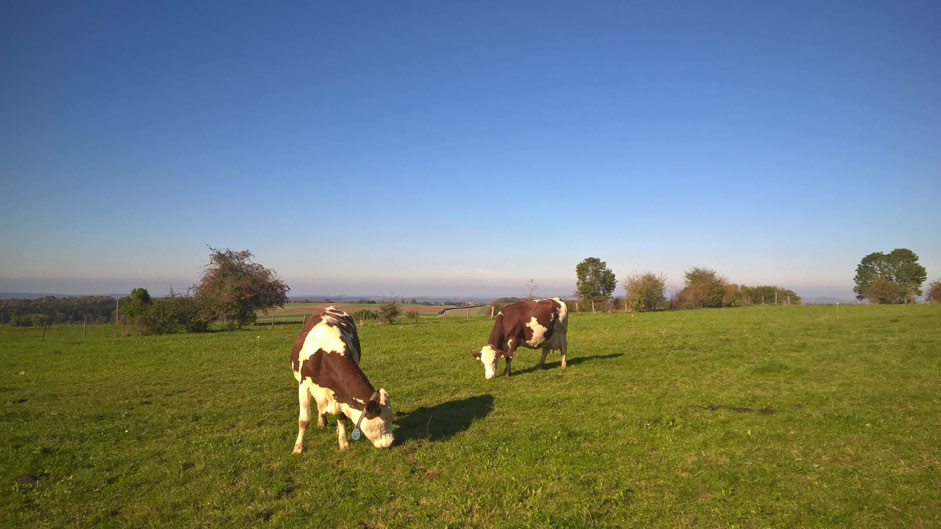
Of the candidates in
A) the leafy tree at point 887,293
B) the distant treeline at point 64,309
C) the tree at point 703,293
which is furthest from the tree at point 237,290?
the leafy tree at point 887,293

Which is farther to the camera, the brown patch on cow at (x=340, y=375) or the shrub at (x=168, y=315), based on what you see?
the shrub at (x=168, y=315)

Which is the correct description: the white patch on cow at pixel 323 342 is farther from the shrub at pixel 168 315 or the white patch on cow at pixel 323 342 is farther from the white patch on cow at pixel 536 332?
the shrub at pixel 168 315

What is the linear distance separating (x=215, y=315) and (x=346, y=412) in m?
35.7

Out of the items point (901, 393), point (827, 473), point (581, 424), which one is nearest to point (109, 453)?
point (581, 424)

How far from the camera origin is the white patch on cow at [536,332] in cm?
1456

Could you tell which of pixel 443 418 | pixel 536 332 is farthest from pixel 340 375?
pixel 536 332

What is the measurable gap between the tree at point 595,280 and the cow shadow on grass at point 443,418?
56.0m

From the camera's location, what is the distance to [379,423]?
7480 millimetres

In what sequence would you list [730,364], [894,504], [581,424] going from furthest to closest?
[730,364] → [581,424] → [894,504]

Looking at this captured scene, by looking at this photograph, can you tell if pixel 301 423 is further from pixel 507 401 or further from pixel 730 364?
pixel 730 364

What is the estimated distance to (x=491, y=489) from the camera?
614cm

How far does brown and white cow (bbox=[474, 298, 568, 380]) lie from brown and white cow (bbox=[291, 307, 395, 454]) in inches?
245

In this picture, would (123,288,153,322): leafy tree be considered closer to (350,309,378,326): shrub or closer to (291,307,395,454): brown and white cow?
(350,309,378,326): shrub

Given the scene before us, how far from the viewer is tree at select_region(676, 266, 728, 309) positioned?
60094 mm
